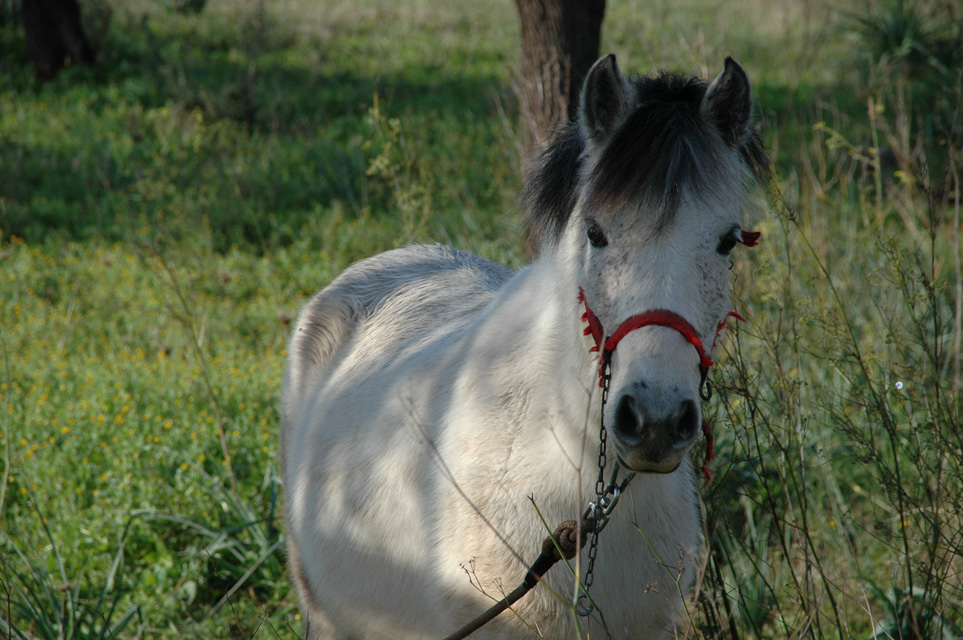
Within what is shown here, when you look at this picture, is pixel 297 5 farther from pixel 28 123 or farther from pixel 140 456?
pixel 140 456

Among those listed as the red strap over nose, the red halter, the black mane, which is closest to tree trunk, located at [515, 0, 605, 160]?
the black mane

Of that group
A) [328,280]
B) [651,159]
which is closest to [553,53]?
[651,159]

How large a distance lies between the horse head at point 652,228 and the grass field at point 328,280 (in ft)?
2.03

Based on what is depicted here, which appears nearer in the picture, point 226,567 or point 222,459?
point 226,567

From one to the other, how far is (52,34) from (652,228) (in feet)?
38.5

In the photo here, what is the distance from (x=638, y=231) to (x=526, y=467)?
2.26 feet

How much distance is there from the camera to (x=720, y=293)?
1.75 meters

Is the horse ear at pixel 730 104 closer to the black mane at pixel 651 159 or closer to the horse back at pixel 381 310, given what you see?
the black mane at pixel 651 159

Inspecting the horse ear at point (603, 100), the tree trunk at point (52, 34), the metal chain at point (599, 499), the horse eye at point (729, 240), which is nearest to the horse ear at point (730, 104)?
the horse ear at point (603, 100)

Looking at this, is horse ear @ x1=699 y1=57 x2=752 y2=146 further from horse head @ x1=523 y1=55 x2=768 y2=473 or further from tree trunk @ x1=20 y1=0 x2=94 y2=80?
tree trunk @ x1=20 y1=0 x2=94 y2=80

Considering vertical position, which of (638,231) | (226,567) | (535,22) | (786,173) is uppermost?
(535,22)

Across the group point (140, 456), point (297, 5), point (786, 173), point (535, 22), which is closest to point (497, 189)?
point (535, 22)

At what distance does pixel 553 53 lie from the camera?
437 cm

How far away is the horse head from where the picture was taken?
5.06 ft
